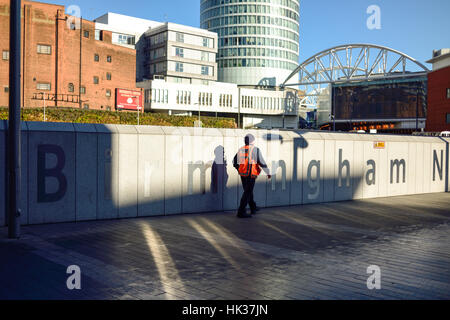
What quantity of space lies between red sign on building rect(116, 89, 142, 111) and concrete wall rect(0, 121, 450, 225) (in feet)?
218

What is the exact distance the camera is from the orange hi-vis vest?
10.7 meters

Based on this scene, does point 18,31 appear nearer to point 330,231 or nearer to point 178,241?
point 178,241

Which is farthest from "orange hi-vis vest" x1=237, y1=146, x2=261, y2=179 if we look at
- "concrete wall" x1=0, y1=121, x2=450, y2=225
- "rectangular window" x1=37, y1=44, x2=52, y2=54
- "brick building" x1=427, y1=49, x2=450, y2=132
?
"rectangular window" x1=37, y1=44, x2=52, y2=54

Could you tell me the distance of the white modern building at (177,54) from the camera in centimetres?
9781

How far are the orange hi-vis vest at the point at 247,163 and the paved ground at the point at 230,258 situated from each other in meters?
1.05

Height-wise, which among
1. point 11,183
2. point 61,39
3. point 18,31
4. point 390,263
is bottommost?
point 390,263

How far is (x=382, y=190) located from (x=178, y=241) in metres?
10.2

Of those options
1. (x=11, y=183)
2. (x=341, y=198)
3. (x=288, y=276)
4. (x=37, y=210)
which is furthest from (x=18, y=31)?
(x=341, y=198)

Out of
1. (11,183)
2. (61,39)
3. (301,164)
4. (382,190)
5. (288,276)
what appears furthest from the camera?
(61,39)

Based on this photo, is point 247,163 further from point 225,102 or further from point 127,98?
point 225,102

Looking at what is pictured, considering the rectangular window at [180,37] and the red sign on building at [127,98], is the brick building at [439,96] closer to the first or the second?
the red sign on building at [127,98]

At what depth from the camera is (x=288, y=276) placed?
5844mm

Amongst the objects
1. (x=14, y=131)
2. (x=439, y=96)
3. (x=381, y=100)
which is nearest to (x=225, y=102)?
(x=381, y=100)

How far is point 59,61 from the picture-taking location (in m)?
69.6
